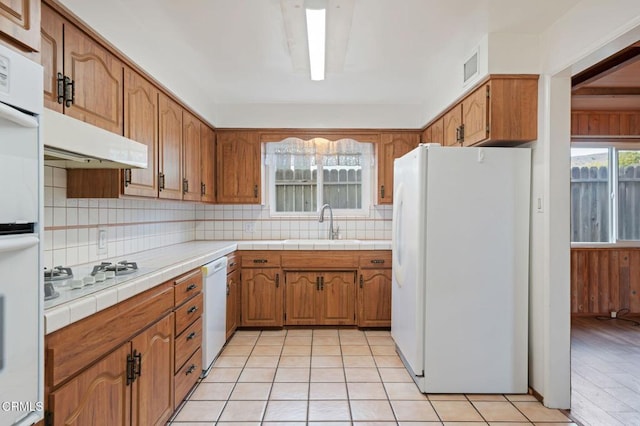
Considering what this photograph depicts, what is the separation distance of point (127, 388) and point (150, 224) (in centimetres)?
181

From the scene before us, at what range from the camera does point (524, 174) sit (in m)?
2.41

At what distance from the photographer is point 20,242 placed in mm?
925

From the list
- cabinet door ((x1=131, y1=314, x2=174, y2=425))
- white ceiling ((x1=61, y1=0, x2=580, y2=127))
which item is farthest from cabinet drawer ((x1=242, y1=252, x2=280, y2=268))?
cabinet door ((x1=131, y1=314, x2=174, y2=425))

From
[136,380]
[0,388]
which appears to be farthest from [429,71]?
[0,388]

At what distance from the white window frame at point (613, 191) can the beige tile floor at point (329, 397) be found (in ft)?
8.94

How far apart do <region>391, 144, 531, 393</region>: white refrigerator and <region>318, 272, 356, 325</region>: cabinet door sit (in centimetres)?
131

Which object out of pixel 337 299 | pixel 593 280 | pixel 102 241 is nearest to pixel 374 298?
pixel 337 299

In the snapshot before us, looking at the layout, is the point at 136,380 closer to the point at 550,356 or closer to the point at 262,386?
the point at 262,386

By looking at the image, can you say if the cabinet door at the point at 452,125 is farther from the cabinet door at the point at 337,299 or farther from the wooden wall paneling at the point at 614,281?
the wooden wall paneling at the point at 614,281

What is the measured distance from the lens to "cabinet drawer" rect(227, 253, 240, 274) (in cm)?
329

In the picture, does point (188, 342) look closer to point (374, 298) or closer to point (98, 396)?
point (98, 396)

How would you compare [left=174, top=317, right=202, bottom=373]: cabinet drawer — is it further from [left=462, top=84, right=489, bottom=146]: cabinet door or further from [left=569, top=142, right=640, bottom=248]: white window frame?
[left=569, top=142, right=640, bottom=248]: white window frame

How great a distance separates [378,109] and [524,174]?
2.00 meters

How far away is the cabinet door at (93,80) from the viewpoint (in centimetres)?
170
